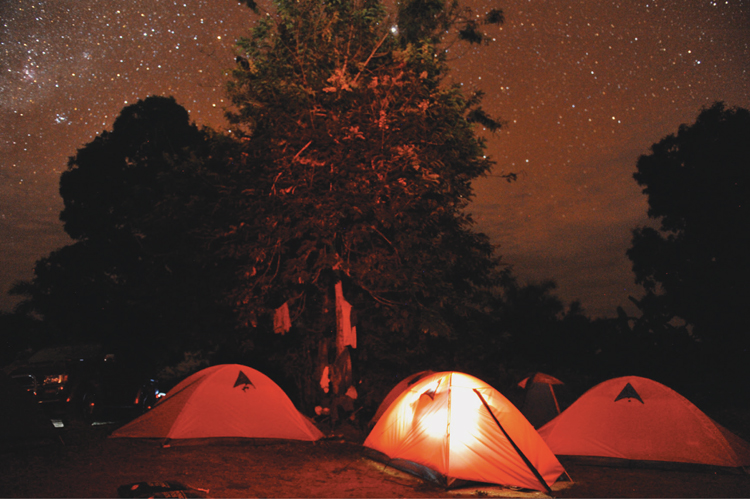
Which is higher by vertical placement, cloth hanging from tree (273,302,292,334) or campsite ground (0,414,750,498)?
cloth hanging from tree (273,302,292,334)

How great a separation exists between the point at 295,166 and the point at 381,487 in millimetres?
7639

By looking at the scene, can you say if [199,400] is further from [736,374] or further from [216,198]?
[736,374]

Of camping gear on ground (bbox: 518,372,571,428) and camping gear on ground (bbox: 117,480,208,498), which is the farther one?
camping gear on ground (bbox: 518,372,571,428)

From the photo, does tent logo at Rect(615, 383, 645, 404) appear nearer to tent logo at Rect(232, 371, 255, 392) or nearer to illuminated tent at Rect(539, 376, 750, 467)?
illuminated tent at Rect(539, 376, 750, 467)

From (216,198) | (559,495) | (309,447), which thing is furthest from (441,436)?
(216,198)

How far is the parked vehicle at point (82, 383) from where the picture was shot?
467 inches

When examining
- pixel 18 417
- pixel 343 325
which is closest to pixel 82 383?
pixel 18 417

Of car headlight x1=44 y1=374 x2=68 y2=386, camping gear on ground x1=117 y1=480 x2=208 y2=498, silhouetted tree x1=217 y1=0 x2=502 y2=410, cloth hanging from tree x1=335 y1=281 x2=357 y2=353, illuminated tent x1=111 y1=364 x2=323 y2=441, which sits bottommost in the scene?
camping gear on ground x1=117 y1=480 x2=208 y2=498

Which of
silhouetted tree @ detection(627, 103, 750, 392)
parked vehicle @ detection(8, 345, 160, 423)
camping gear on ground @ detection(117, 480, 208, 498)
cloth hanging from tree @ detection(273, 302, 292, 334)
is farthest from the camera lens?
silhouetted tree @ detection(627, 103, 750, 392)

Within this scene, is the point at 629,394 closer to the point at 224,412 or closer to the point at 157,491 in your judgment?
the point at 224,412

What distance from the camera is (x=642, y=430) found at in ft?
27.9

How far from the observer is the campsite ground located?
22.7ft

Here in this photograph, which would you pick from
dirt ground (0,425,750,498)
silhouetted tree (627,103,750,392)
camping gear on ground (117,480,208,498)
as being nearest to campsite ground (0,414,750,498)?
dirt ground (0,425,750,498)

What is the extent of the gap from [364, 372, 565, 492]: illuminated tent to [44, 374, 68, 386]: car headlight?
27.4ft
